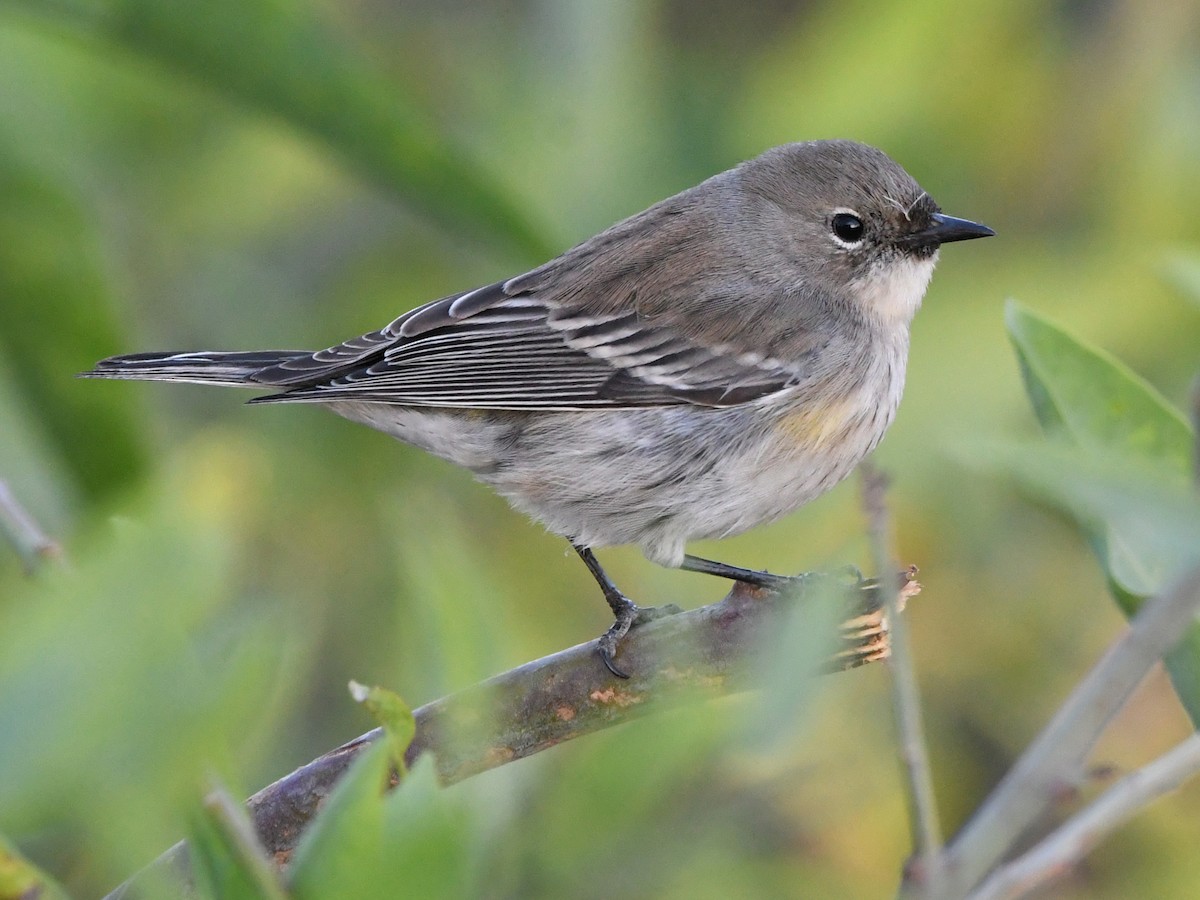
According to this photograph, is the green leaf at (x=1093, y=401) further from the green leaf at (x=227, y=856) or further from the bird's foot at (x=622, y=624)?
the green leaf at (x=227, y=856)

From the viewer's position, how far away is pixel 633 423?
3268 mm

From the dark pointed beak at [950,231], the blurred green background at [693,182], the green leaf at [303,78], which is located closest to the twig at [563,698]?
the green leaf at [303,78]

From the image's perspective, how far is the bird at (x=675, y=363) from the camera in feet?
10.3

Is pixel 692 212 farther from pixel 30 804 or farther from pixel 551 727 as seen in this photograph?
pixel 30 804

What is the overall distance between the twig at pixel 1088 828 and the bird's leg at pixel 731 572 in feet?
6.84

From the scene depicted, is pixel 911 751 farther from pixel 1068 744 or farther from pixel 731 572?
pixel 731 572

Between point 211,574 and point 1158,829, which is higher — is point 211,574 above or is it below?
above

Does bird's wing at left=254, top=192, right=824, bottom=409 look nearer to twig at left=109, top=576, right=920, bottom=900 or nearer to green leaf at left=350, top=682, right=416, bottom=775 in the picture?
twig at left=109, top=576, right=920, bottom=900

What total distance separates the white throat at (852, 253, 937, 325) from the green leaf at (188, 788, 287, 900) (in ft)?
9.34

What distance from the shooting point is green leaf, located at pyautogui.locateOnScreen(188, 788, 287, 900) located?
0.80 meters

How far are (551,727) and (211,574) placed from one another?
85cm

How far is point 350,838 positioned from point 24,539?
42cm

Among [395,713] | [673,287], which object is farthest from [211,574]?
[673,287]

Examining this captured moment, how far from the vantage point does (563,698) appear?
1613 millimetres
